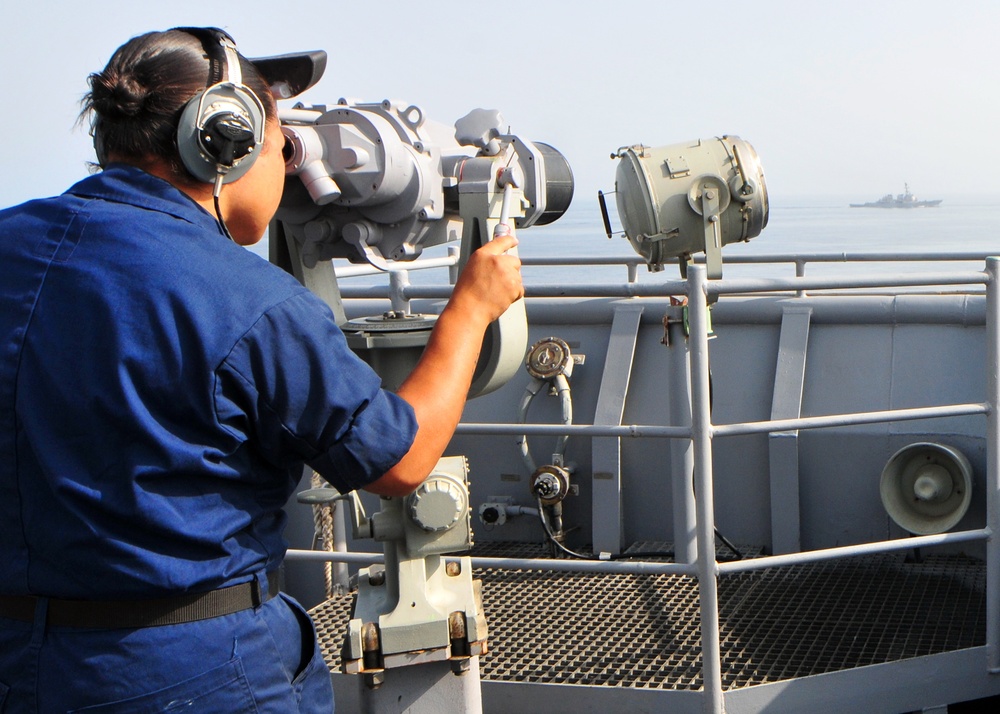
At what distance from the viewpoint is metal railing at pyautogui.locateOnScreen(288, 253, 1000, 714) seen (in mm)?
2652

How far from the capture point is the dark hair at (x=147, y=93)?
1.37 metres

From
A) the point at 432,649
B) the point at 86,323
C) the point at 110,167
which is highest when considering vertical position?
the point at 110,167

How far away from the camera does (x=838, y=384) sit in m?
3.94

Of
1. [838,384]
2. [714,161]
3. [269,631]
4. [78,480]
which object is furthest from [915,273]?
[78,480]

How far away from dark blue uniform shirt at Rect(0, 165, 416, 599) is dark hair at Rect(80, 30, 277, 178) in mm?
75

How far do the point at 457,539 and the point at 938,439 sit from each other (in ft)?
7.59

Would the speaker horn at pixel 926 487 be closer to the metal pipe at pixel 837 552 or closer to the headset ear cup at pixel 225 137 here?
the metal pipe at pixel 837 552

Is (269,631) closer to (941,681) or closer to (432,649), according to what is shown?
(432,649)

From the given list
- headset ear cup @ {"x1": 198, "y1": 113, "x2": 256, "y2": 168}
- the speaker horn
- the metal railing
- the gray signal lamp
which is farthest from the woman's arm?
the speaker horn

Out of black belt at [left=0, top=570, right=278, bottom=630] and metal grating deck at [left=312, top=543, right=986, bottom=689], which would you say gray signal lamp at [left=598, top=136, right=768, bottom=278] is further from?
black belt at [left=0, top=570, right=278, bottom=630]

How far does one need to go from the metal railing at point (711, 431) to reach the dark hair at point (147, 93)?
4.61ft

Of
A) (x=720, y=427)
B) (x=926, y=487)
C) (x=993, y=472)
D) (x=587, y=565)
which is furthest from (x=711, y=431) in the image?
(x=926, y=487)

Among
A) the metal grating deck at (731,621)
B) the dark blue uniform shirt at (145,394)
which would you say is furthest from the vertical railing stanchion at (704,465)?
the dark blue uniform shirt at (145,394)

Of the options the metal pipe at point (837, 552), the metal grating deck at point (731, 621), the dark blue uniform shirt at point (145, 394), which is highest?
the dark blue uniform shirt at point (145, 394)
